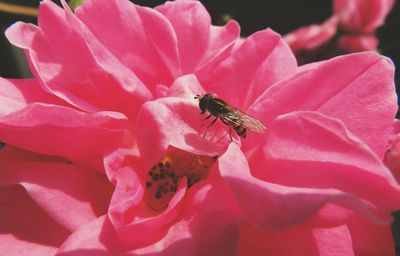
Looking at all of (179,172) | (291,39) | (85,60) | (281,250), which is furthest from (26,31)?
(291,39)

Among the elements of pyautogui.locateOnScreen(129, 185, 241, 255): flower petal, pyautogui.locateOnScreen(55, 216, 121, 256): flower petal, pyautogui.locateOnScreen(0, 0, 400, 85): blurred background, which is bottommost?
pyautogui.locateOnScreen(0, 0, 400, 85): blurred background

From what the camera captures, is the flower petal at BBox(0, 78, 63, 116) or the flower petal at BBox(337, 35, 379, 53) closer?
the flower petal at BBox(0, 78, 63, 116)

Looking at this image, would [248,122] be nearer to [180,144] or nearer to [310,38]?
[180,144]

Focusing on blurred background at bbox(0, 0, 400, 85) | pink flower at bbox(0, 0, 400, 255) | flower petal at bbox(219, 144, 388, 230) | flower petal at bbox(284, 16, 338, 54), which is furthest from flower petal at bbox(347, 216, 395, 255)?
blurred background at bbox(0, 0, 400, 85)

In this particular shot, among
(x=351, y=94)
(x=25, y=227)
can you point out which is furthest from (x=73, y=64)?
(x=351, y=94)

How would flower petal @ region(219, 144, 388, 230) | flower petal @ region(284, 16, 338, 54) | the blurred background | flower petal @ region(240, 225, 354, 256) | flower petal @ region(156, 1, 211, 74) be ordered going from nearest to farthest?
flower petal @ region(219, 144, 388, 230) < flower petal @ region(240, 225, 354, 256) < flower petal @ region(156, 1, 211, 74) < flower petal @ region(284, 16, 338, 54) < the blurred background

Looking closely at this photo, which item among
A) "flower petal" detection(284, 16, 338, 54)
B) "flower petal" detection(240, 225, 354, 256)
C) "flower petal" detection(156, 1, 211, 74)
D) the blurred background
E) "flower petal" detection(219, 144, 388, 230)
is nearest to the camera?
"flower petal" detection(219, 144, 388, 230)

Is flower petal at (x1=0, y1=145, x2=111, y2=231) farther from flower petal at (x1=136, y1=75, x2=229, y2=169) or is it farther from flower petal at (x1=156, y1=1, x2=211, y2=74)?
flower petal at (x1=156, y1=1, x2=211, y2=74)

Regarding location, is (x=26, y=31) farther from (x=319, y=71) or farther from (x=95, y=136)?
(x=319, y=71)
